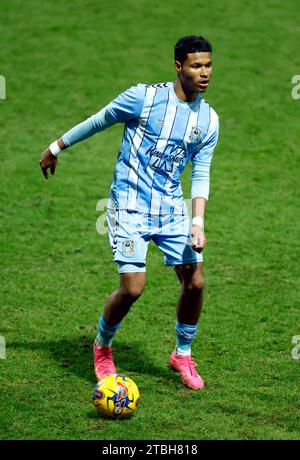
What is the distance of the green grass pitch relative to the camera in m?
6.19

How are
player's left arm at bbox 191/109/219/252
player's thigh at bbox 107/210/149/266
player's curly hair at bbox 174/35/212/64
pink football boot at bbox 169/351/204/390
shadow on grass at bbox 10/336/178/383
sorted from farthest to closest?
shadow on grass at bbox 10/336/178/383
pink football boot at bbox 169/351/204/390
player's left arm at bbox 191/109/219/252
player's thigh at bbox 107/210/149/266
player's curly hair at bbox 174/35/212/64

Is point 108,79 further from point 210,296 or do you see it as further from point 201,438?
point 201,438

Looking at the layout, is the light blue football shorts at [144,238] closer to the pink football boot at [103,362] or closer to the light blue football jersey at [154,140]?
the light blue football jersey at [154,140]

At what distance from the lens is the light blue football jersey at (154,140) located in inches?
244

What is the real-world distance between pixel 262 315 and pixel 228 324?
0.37 meters

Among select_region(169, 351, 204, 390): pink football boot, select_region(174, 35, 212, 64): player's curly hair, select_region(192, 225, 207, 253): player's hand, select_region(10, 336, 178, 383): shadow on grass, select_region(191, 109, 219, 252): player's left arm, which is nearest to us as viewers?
select_region(192, 225, 207, 253): player's hand

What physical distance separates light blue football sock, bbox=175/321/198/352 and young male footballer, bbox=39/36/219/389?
26cm

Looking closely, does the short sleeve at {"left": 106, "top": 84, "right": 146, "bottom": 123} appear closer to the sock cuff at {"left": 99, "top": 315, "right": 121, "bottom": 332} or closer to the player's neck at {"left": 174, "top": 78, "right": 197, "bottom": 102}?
the player's neck at {"left": 174, "top": 78, "right": 197, "bottom": 102}

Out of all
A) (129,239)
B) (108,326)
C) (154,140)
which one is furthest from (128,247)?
(154,140)

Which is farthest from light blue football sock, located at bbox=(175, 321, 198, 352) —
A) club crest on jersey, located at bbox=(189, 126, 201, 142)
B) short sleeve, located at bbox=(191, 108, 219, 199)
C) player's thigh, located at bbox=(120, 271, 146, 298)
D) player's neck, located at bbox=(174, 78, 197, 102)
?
player's neck, located at bbox=(174, 78, 197, 102)

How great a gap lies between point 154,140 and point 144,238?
2.23 feet

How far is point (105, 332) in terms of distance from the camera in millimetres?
6562

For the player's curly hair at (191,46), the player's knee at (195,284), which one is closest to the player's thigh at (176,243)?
the player's knee at (195,284)

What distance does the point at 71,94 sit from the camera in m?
13.8
